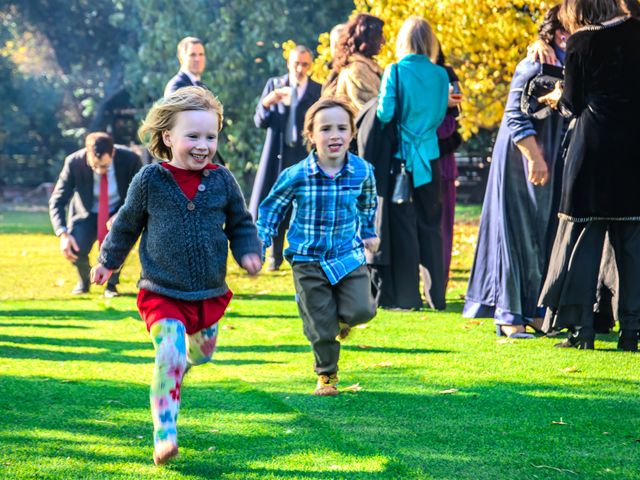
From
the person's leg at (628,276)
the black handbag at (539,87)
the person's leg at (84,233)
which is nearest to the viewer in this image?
the person's leg at (628,276)

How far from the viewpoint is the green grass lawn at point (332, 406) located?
15.5 feet

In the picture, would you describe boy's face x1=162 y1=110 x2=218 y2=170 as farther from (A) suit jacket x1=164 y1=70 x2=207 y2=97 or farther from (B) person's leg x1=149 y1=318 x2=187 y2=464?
(A) suit jacket x1=164 y1=70 x2=207 y2=97

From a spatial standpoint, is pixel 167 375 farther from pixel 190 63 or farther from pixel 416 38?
pixel 190 63

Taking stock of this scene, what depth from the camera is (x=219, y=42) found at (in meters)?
28.2

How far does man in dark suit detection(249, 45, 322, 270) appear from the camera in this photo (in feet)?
41.5

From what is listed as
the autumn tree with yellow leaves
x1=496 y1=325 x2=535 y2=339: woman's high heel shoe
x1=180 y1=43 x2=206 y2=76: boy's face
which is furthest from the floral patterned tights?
the autumn tree with yellow leaves

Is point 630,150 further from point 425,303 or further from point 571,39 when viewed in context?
point 425,303

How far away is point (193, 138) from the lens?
502 cm

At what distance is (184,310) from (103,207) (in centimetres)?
654

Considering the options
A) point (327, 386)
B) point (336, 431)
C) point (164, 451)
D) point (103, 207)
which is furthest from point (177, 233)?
point (103, 207)

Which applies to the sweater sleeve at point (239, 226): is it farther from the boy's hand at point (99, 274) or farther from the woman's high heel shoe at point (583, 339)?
the woman's high heel shoe at point (583, 339)

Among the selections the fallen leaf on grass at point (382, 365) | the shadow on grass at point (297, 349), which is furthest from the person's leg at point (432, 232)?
the fallen leaf on grass at point (382, 365)

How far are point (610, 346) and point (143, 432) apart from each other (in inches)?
146

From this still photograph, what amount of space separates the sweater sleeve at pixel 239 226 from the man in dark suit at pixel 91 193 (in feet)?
20.4
